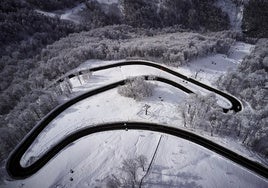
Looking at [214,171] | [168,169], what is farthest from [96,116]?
[214,171]

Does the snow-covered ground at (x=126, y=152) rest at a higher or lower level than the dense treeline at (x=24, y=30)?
lower

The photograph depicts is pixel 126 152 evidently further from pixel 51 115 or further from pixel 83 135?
pixel 51 115

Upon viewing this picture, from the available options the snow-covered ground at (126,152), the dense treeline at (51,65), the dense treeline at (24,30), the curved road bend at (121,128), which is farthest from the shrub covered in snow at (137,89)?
the dense treeline at (24,30)

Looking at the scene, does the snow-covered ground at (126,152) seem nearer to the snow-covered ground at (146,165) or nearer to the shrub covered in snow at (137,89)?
the snow-covered ground at (146,165)

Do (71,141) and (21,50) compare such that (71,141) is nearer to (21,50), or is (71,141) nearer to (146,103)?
(146,103)

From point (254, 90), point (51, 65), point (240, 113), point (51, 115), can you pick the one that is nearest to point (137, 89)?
point (51, 115)

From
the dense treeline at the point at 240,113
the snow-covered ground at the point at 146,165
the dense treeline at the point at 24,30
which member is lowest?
the snow-covered ground at the point at 146,165
